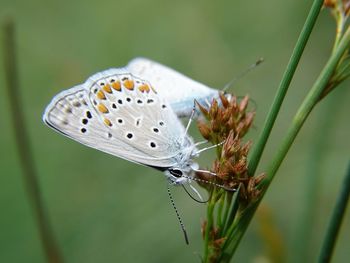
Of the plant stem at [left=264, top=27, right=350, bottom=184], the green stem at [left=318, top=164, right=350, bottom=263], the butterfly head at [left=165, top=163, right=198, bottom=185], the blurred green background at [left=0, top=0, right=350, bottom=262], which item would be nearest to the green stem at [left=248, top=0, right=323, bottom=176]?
the plant stem at [left=264, top=27, right=350, bottom=184]

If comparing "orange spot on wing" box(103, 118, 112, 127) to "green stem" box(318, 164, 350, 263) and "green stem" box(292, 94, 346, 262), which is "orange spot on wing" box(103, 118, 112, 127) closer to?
"green stem" box(292, 94, 346, 262)

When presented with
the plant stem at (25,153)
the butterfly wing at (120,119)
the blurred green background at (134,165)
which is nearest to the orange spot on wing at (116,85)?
the butterfly wing at (120,119)

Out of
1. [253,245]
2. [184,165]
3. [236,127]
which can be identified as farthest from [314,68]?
[236,127]

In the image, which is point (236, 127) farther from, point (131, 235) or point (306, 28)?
point (131, 235)

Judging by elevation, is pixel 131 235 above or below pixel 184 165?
below

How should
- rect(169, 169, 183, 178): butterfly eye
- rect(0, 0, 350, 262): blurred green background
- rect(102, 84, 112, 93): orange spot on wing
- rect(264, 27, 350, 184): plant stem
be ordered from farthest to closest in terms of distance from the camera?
rect(0, 0, 350, 262): blurred green background
rect(102, 84, 112, 93): orange spot on wing
rect(169, 169, 183, 178): butterfly eye
rect(264, 27, 350, 184): plant stem
